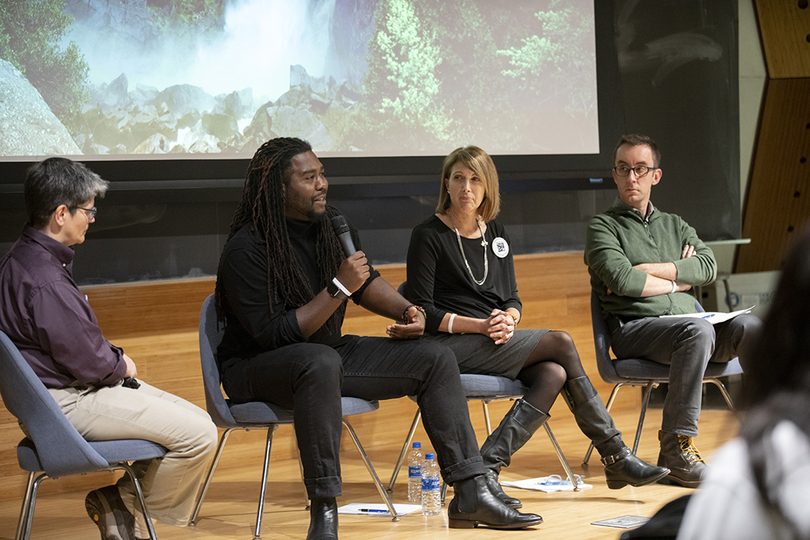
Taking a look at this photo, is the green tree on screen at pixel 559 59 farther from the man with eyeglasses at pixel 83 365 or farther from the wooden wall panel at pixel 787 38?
the man with eyeglasses at pixel 83 365

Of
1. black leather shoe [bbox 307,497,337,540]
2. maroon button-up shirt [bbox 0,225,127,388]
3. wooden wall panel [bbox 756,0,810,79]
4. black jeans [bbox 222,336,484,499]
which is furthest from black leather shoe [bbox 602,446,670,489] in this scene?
wooden wall panel [bbox 756,0,810,79]

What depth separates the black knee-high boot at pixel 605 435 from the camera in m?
2.96

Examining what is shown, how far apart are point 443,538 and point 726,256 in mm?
3713

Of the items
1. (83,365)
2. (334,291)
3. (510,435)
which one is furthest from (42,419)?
(510,435)

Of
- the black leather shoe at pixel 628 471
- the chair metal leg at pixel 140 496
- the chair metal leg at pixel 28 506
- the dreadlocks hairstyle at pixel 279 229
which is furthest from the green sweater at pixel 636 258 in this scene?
the chair metal leg at pixel 28 506

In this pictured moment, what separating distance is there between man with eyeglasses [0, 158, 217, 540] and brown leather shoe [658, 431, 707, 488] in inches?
66.4

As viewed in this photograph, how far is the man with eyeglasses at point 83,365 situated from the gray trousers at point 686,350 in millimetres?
1696

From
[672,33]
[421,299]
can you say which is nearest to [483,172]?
[421,299]

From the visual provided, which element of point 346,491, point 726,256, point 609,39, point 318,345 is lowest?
point 346,491

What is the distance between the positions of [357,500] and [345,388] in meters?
0.62

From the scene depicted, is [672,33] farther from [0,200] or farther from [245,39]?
[0,200]

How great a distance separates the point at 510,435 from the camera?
295cm

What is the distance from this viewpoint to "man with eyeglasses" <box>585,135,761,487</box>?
10.2 ft

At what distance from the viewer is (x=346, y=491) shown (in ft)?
11.0
